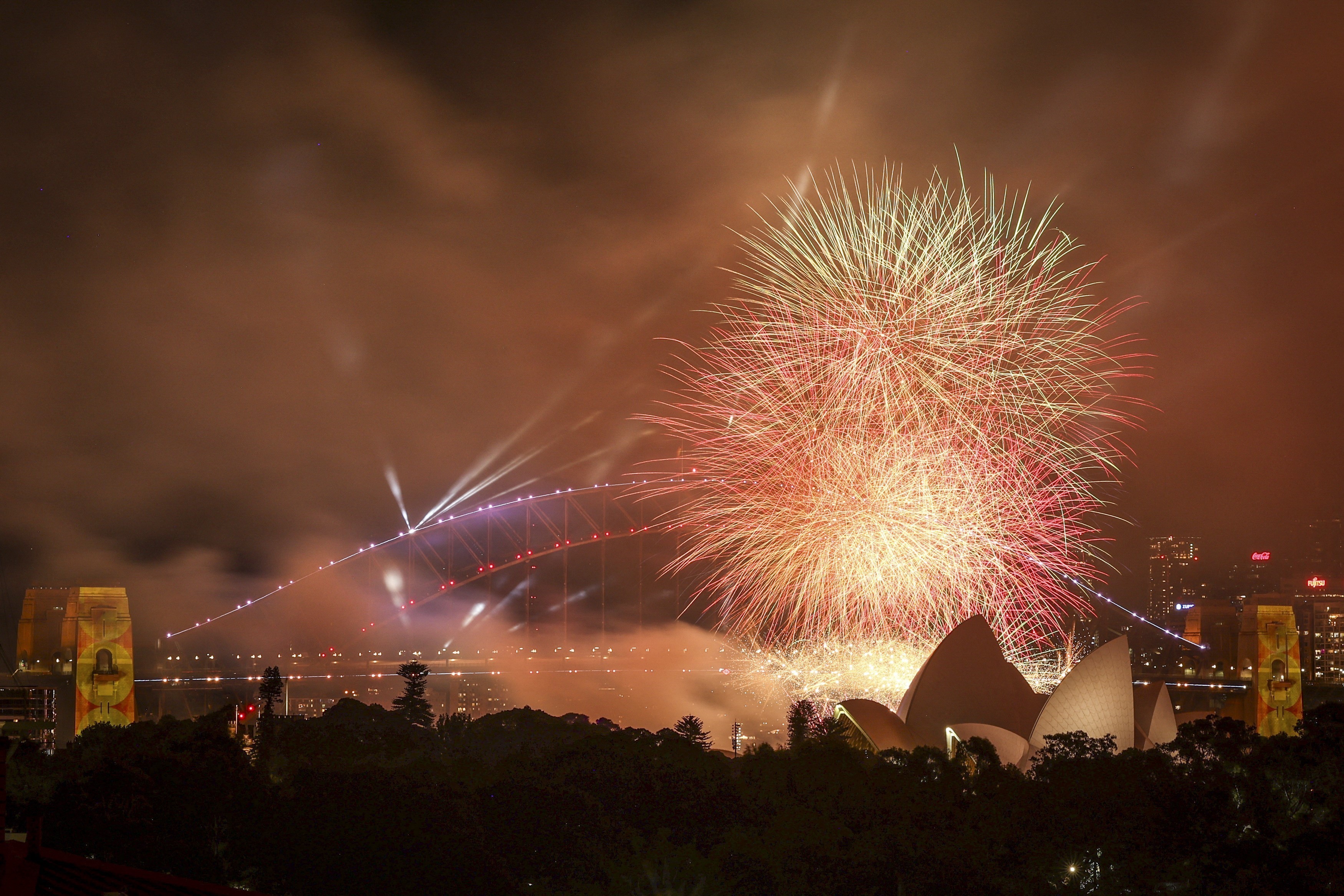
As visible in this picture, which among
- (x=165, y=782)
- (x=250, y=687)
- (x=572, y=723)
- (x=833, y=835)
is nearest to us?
(x=833, y=835)

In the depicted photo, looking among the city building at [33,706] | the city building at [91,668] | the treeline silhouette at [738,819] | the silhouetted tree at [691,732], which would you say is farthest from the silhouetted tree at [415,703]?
the treeline silhouette at [738,819]

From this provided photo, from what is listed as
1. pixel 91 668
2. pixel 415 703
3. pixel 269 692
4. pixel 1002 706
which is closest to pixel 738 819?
pixel 1002 706

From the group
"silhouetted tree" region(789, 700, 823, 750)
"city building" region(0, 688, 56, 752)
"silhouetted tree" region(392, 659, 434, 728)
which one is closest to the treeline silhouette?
"silhouetted tree" region(789, 700, 823, 750)

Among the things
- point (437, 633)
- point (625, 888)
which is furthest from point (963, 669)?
point (437, 633)

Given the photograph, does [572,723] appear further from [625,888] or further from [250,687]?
[250,687]

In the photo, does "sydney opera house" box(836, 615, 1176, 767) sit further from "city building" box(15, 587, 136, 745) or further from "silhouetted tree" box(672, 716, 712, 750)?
"city building" box(15, 587, 136, 745)

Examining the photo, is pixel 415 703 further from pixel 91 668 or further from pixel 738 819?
pixel 738 819

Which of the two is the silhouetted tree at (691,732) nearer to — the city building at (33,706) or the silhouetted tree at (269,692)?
the silhouetted tree at (269,692)
